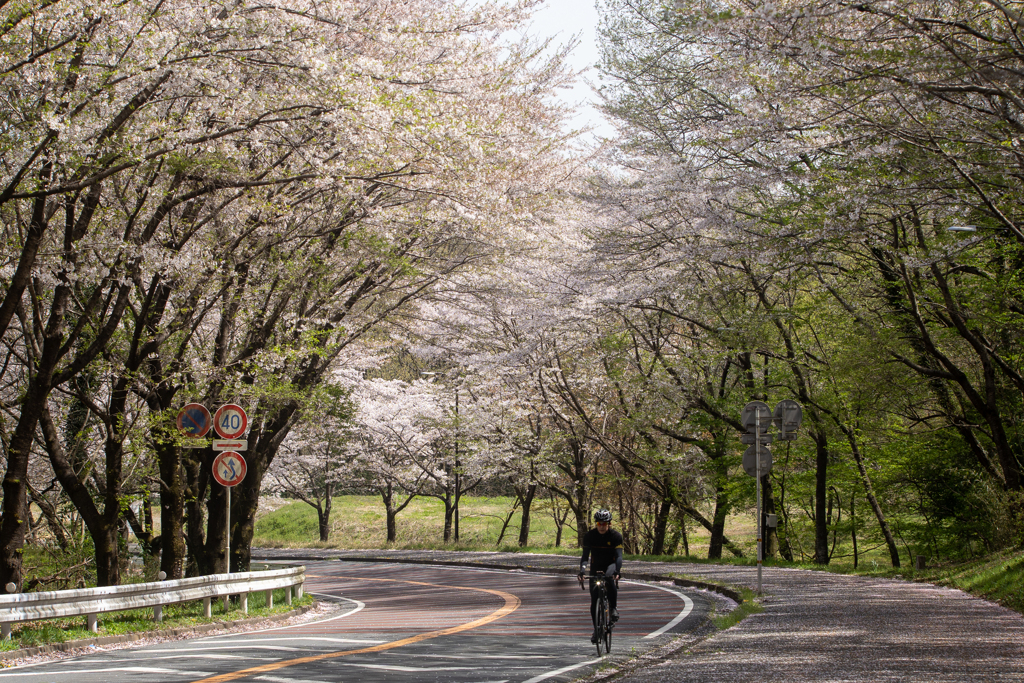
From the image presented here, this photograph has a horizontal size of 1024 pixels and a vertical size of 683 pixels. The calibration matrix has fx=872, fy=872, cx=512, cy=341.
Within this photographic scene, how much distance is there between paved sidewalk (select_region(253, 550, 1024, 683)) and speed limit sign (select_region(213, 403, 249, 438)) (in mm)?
8252

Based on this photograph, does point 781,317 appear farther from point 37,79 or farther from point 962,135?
point 37,79

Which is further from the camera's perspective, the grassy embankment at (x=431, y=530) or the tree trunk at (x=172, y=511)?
the grassy embankment at (x=431, y=530)

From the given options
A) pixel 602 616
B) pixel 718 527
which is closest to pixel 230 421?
pixel 602 616

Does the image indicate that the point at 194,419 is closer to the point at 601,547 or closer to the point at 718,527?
the point at 601,547

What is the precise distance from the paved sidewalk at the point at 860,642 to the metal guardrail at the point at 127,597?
729cm

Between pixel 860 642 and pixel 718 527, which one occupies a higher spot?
pixel 860 642

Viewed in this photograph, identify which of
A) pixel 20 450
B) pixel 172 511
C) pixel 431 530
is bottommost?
pixel 431 530

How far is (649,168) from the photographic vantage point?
1908 centimetres

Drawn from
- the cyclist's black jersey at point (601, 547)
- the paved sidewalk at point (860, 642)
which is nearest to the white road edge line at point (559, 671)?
the paved sidewalk at point (860, 642)

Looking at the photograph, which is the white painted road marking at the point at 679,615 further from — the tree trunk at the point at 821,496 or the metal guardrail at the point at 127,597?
the tree trunk at the point at 821,496

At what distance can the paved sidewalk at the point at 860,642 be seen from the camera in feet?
25.2

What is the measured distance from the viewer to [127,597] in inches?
479

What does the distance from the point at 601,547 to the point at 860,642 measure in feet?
9.94

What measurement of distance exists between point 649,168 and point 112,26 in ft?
38.4
